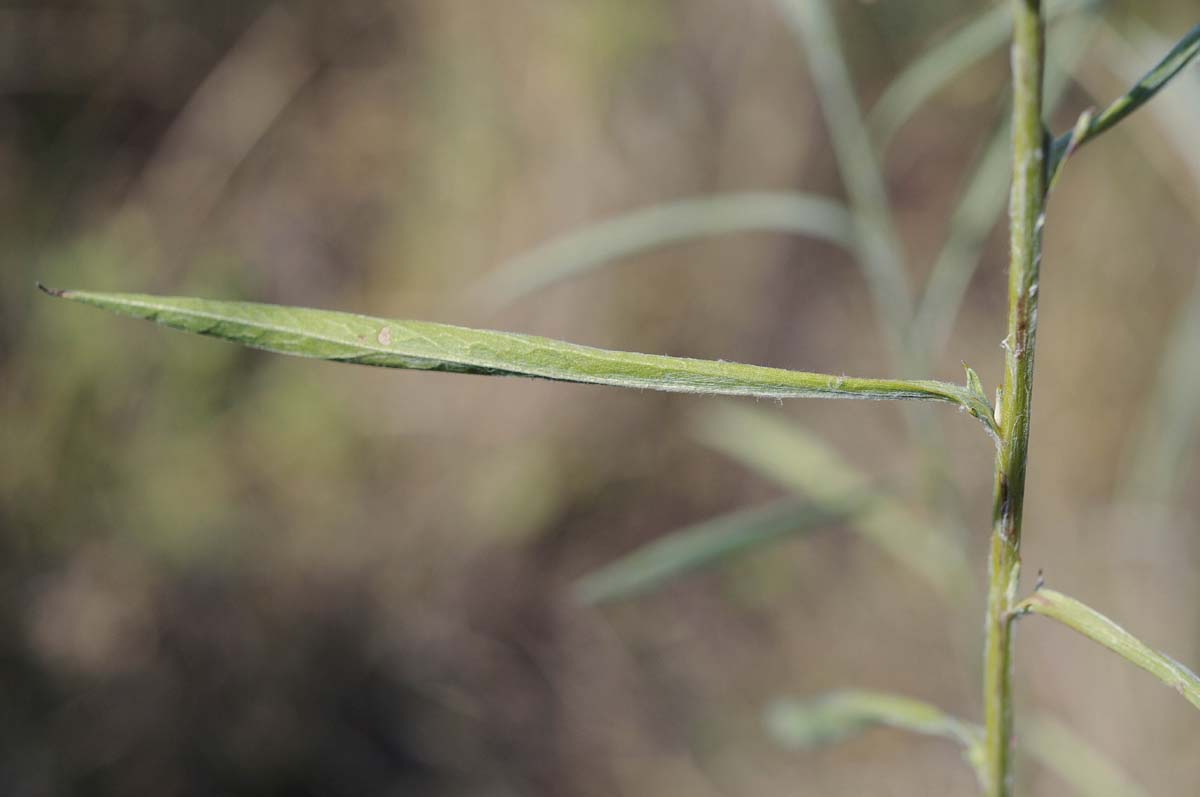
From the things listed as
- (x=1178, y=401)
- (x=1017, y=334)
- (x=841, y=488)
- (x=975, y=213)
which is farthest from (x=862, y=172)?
(x=1017, y=334)

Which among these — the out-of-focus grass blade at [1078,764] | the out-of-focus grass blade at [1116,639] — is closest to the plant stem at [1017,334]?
the out-of-focus grass blade at [1116,639]

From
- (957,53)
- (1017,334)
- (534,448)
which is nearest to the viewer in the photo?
(1017,334)

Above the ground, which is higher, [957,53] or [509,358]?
[957,53]

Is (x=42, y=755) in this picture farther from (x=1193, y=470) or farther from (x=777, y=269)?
(x=1193, y=470)

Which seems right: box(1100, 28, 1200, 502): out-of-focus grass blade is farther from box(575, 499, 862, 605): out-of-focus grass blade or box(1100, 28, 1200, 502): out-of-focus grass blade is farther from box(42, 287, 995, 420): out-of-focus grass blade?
box(42, 287, 995, 420): out-of-focus grass blade

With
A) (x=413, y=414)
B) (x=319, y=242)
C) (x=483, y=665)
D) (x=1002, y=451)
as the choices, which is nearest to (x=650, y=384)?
(x=1002, y=451)

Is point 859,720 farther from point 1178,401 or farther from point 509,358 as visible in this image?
point 1178,401
